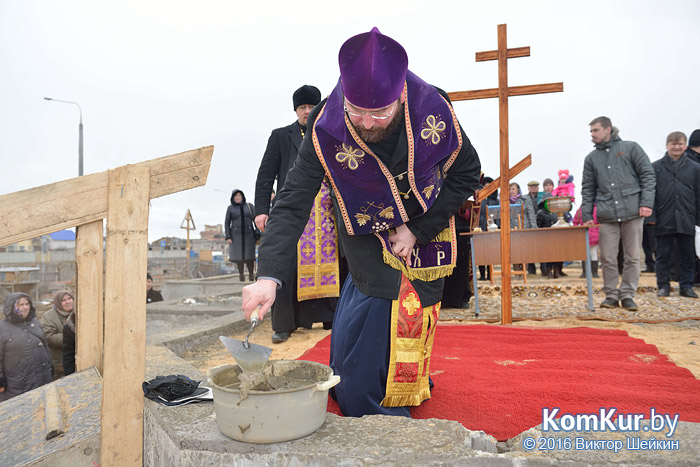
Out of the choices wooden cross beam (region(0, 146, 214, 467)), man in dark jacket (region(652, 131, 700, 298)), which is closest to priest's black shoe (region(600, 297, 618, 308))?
man in dark jacket (region(652, 131, 700, 298))

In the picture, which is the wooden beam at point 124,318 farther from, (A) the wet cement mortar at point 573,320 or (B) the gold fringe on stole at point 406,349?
(A) the wet cement mortar at point 573,320

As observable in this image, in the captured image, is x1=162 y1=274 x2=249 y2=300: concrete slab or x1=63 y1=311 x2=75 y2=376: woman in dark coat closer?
x1=63 y1=311 x2=75 y2=376: woman in dark coat

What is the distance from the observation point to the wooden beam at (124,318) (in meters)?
2.07

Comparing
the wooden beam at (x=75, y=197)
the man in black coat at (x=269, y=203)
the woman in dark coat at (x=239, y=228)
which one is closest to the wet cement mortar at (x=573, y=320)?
the man in black coat at (x=269, y=203)

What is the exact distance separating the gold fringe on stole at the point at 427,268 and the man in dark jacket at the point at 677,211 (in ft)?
15.7

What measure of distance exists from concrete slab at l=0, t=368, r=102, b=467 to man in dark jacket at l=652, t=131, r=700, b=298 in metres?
6.27

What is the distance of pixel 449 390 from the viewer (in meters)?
2.80

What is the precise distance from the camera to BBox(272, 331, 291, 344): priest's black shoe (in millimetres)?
4586

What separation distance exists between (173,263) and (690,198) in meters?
18.9

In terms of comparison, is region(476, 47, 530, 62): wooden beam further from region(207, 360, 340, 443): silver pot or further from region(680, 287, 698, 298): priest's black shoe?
Result: region(207, 360, 340, 443): silver pot

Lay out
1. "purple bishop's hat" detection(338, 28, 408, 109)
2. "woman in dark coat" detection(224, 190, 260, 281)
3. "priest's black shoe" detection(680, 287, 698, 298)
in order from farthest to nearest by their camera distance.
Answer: "woman in dark coat" detection(224, 190, 260, 281) < "priest's black shoe" detection(680, 287, 698, 298) < "purple bishop's hat" detection(338, 28, 408, 109)

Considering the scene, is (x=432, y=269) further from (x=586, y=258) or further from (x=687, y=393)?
(x=586, y=258)

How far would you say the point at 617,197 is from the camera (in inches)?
219

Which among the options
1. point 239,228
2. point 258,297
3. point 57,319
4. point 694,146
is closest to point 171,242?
point 239,228
